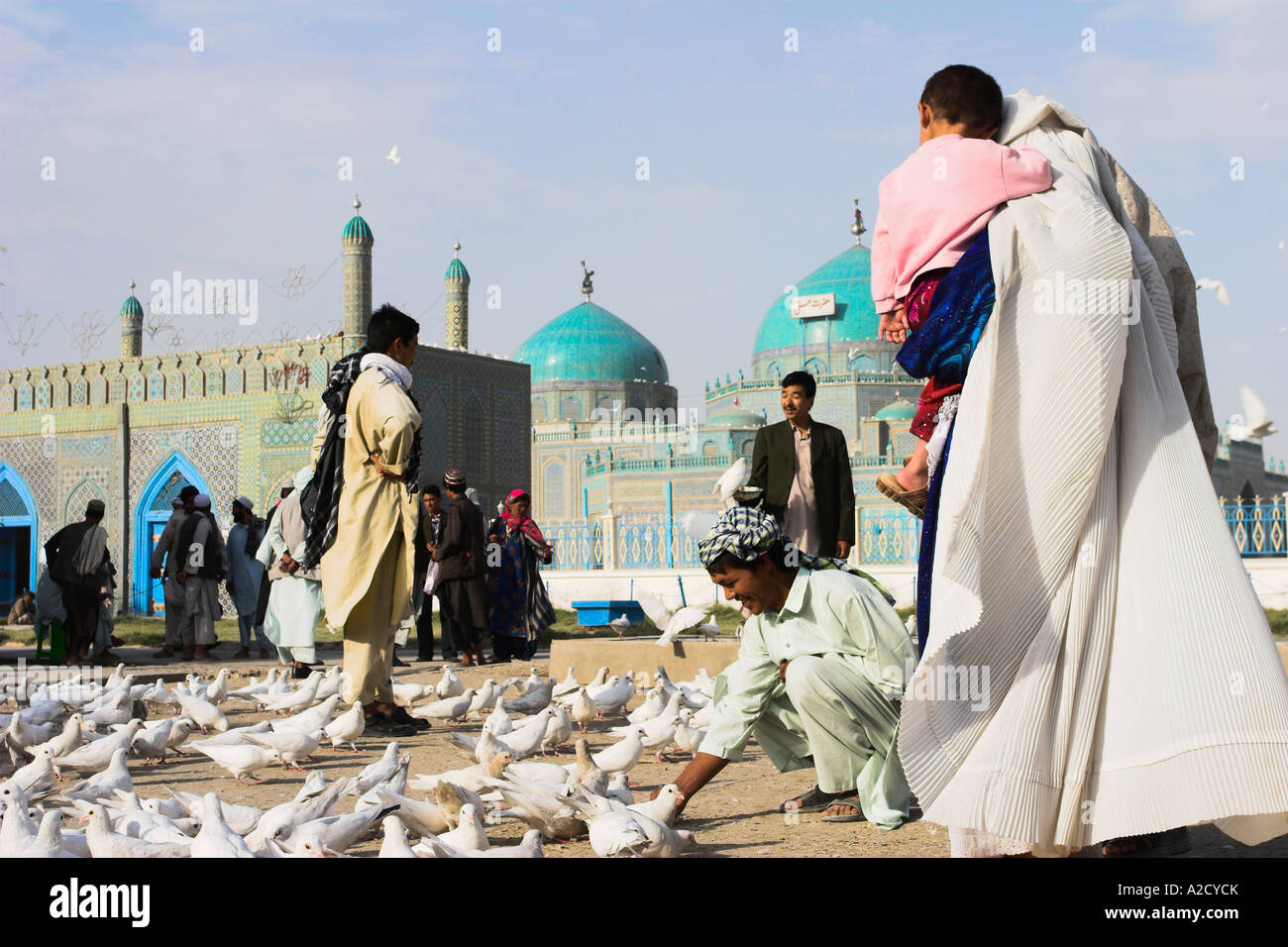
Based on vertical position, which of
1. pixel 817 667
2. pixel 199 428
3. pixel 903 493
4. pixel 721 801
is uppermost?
pixel 199 428

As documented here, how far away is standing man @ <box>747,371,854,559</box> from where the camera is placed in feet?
A: 18.1

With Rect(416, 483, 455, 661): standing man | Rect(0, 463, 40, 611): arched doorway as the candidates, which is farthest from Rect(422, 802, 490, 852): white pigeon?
Rect(0, 463, 40, 611): arched doorway

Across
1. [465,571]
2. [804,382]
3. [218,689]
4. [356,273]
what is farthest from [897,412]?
[218,689]

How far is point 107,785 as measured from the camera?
12.1ft

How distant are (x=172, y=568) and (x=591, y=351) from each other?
29744mm

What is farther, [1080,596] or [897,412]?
[897,412]

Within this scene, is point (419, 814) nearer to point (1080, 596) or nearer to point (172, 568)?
point (1080, 596)

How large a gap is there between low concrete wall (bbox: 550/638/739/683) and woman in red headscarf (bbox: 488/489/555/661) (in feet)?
4.78

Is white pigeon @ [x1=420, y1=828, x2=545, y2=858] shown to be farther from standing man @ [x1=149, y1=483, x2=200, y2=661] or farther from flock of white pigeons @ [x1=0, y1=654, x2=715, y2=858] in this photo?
standing man @ [x1=149, y1=483, x2=200, y2=661]

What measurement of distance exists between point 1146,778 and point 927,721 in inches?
14.6

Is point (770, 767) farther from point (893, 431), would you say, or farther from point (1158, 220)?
point (893, 431)

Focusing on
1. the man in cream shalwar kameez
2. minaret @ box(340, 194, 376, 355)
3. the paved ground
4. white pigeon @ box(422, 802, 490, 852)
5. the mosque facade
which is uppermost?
minaret @ box(340, 194, 376, 355)
